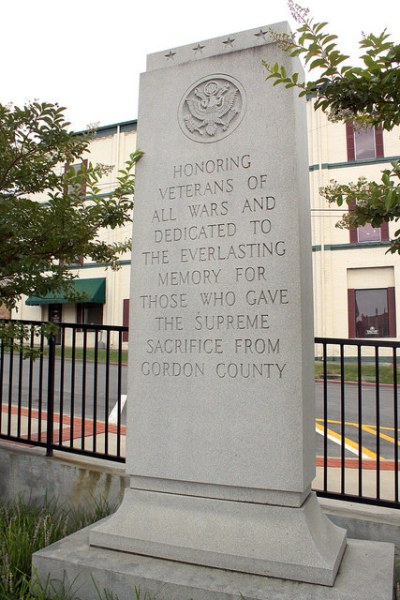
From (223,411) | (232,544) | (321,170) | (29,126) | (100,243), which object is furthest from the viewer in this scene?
(321,170)

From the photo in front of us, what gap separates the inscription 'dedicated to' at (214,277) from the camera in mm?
2955

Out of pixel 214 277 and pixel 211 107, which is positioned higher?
pixel 211 107

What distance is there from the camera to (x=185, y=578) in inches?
105

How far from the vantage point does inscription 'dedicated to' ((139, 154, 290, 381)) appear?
9.70ft

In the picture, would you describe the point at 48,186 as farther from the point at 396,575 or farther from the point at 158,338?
Answer: the point at 396,575

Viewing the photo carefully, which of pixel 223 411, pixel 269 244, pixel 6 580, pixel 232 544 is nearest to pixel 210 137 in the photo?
pixel 269 244

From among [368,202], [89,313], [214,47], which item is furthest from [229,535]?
[89,313]

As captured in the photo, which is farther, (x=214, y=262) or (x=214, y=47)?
(x=214, y=47)

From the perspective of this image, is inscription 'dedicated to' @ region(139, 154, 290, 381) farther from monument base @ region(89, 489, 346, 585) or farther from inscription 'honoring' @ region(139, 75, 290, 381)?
monument base @ region(89, 489, 346, 585)

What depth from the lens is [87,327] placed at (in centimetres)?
468

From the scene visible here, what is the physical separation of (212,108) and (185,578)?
2714 millimetres

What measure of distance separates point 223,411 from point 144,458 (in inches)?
24.3

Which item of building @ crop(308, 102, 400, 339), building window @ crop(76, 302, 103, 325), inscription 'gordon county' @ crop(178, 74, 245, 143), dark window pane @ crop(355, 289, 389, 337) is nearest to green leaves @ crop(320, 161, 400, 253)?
inscription 'gordon county' @ crop(178, 74, 245, 143)

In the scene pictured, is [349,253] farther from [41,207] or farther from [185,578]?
[185,578]
